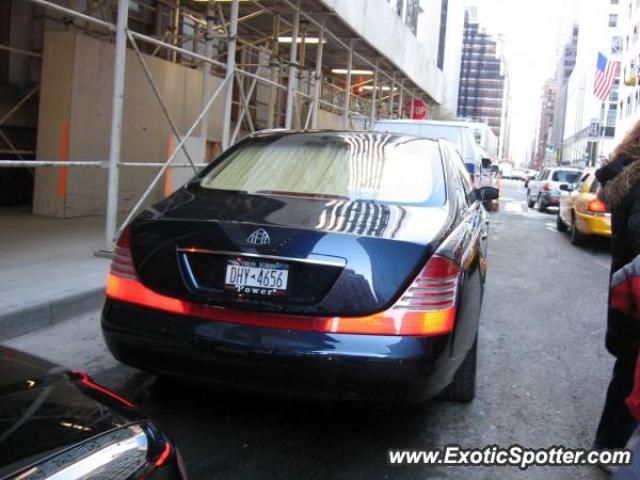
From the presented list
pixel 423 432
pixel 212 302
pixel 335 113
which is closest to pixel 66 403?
pixel 212 302

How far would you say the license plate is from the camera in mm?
2979

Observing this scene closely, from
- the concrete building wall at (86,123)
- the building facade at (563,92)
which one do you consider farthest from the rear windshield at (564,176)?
the building facade at (563,92)

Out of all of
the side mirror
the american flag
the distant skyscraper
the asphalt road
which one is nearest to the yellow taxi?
the side mirror

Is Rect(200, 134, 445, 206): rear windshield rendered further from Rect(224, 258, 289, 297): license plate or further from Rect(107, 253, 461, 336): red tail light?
Rect(224, 258, 289, 297): license plate

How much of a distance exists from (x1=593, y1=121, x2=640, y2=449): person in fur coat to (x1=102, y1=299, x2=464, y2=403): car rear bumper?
0.80 m

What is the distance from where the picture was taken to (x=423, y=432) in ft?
11.8

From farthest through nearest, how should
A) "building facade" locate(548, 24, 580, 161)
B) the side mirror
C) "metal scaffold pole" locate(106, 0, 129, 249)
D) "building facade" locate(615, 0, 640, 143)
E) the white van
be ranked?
"building facade" locate(548, 24, 580, 161)
"building facade" locate(615, 0, 640, 143)
the white van
"metal scaffold pole" locate(106, 0, 129, 249)
the side mirror

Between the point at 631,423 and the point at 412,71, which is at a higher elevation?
the point at 412,71

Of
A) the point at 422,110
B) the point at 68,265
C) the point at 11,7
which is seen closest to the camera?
the point at 68,265

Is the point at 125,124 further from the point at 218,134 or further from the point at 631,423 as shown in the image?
the point at 631,423

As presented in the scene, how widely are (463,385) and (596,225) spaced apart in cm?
852

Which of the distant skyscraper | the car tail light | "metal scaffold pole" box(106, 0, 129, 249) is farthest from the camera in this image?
the distant skyscraper

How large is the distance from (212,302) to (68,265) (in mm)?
4009

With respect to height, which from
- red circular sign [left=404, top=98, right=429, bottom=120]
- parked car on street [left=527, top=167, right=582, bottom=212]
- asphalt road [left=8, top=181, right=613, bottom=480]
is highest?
red circular sign [left=404, top=98, right=429, bottom=120]
